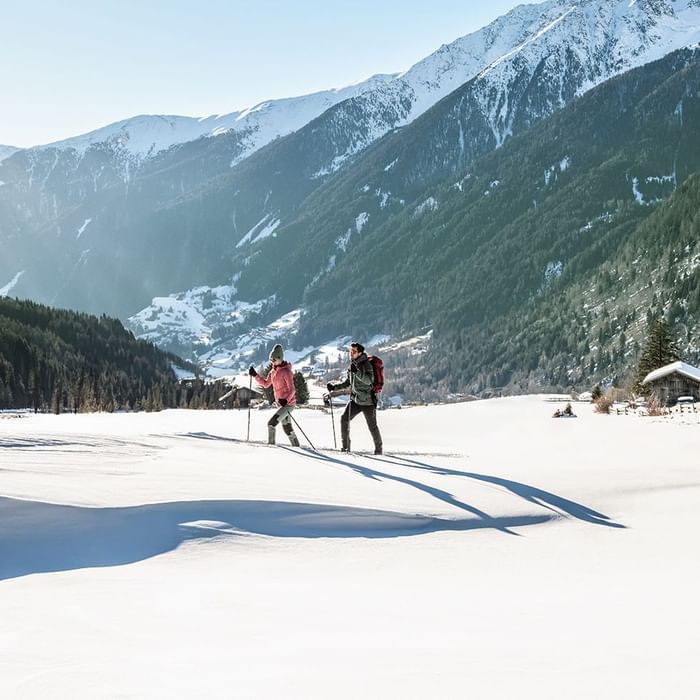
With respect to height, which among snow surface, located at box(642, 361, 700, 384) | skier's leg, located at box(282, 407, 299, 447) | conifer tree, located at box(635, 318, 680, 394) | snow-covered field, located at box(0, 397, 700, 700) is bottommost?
snow-covered field, located at box(0, 397, 700, 700)

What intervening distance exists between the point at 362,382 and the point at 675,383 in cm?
3673

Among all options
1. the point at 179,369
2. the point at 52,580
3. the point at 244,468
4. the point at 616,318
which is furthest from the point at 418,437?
the point at 616,318

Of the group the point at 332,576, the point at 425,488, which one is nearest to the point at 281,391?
the point at 425,488

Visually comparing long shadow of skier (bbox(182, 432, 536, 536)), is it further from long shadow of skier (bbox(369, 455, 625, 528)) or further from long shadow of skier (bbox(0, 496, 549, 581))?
long shadow of skier (bbox(369, 455, 625, 528))

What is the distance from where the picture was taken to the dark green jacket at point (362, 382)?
1573 centimetres

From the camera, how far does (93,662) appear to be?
175 inches

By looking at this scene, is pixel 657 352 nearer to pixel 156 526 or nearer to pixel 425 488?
pixel 425 488

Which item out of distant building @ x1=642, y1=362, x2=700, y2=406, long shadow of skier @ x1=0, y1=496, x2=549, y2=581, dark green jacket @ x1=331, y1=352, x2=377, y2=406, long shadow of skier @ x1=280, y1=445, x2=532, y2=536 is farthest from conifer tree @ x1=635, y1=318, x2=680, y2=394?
long shadow of skier @ x1=0, y1=496, x2=549, y2=581

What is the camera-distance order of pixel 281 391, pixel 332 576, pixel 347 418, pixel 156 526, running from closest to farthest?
1. pixel 332 576
2. pixel 156 526
3. pixel 347 418
4. pixel 281 391

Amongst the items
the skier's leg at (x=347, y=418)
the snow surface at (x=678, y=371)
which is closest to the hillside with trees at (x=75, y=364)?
the snow surface at (x=678, y=371)

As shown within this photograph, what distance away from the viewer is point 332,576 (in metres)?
6.89

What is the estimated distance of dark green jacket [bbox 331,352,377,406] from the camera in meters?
15.7

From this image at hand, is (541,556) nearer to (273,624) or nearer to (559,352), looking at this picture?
(273,624)

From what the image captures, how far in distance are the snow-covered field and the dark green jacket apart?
2856mm
